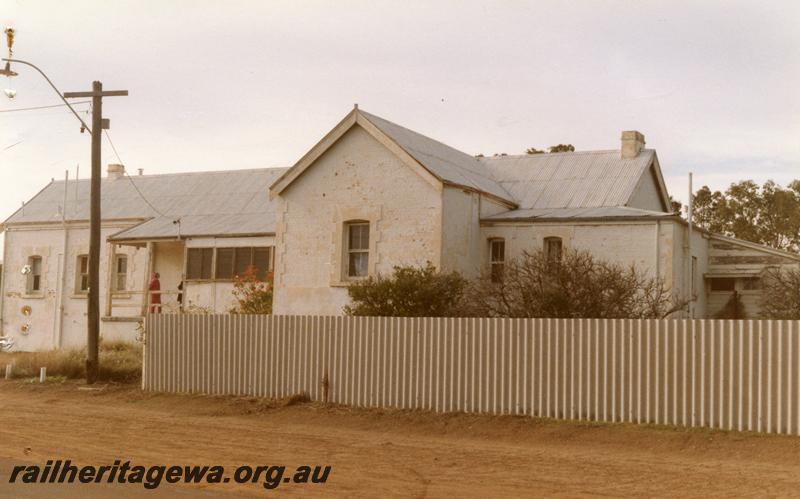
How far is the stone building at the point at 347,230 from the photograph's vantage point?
24.0 meters

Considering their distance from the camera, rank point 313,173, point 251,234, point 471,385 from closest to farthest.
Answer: point 471,385, point 313,173, point 251,234

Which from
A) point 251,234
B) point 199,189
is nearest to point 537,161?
point 251,234

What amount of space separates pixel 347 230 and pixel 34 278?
1667 cm

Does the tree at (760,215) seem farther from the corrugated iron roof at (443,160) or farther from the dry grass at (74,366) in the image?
the dry grass at (74,366)

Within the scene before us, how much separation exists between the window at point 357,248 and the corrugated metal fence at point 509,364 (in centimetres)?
605

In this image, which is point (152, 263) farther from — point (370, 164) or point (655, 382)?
point (655, 382)

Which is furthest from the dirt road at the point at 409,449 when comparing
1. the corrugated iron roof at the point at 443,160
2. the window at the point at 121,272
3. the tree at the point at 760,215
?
the tree at the point at 760,215

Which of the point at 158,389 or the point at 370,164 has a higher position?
the point at 370,164

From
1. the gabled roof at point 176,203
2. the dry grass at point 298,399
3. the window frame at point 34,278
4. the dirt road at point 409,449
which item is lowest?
A: the dirt road at point 409,449

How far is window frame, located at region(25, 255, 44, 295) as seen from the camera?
3550cm

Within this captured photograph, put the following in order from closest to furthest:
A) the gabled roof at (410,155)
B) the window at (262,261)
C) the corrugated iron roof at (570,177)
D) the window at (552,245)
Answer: the gabled roof at (410,155) < the window at (552,245) < the corrugated iron roof at (570,177) < the window at (262,261)

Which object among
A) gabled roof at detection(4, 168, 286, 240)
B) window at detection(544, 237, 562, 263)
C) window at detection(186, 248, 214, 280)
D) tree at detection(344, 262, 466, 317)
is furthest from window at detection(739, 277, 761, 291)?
window at detection(186, 248, 214, 280)

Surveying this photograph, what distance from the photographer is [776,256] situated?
1040 inches

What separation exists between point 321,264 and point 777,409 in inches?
545
